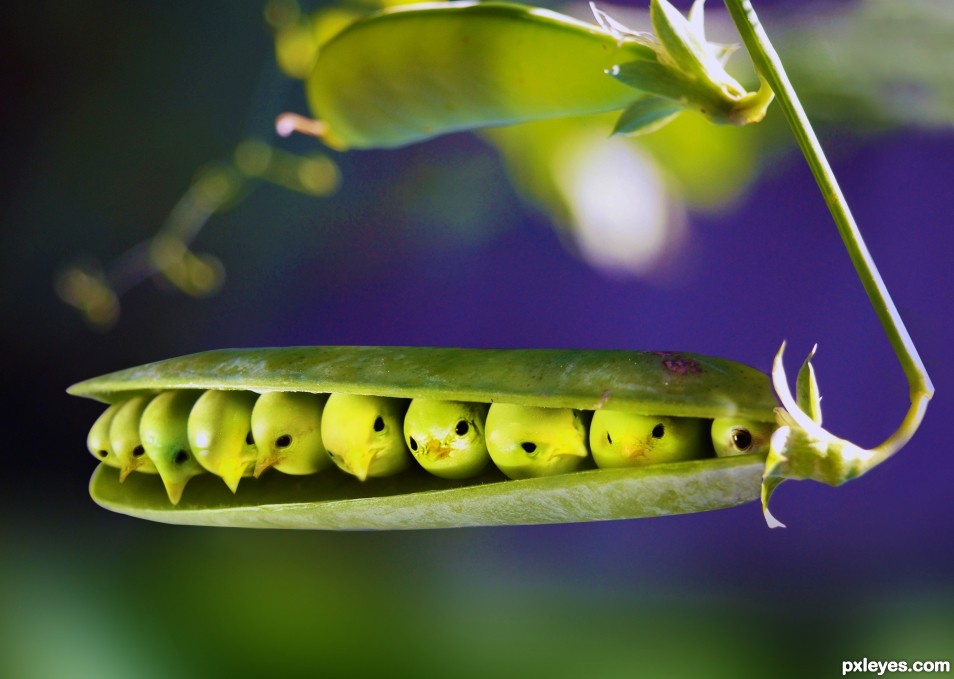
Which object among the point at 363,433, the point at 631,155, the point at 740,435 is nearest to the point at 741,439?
the point at 740,435

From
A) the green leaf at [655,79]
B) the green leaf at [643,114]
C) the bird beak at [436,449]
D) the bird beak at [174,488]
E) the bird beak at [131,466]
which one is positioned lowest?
the bird beak at [174,488]

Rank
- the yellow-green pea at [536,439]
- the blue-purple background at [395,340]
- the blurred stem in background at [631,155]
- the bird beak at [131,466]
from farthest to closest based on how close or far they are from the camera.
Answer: the blue-purple background at [395,340], the blurred stem in background at [631,155], the bird beak at [131,466], the yellow-green pea at [536,439]

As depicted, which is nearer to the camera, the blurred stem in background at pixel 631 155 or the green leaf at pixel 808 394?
the green leaf at pixel 808 394

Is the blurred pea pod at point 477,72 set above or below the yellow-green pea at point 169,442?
above

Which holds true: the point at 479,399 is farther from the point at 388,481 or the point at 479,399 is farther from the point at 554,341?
the point at 554,341

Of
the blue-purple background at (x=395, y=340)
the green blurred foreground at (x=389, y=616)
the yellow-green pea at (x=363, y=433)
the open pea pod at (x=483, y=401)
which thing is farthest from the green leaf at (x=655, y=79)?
the green blurred foreground at (x=389, y=616)

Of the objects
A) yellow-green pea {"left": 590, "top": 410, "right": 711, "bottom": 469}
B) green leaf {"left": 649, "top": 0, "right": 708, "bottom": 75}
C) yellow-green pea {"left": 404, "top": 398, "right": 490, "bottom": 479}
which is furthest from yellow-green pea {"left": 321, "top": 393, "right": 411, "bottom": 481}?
green leaf {"left": 649, "top": 0, "right": 708, "bottom": 75}

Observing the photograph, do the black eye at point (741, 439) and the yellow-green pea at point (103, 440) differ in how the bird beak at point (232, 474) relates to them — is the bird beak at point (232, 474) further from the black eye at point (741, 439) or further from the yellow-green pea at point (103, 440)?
the black eye at point (741, 439)

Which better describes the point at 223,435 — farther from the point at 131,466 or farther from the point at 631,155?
the point at 631,155
